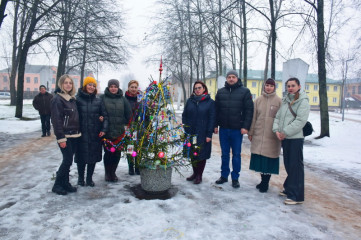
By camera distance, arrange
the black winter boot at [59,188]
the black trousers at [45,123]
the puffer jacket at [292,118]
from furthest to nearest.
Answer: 1. the black trousers at [45,123]
2. the black winter boot at [59,188]
3. the puffer jacket at [292,118]

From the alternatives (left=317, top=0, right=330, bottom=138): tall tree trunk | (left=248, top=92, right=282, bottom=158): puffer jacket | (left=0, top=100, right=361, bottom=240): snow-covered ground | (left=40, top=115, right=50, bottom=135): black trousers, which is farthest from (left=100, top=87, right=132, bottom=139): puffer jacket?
(left=317, top=0, right=330, bottom=138): tall tree trunk

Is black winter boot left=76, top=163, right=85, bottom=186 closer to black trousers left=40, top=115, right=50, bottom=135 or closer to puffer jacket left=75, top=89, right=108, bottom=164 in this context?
puffer jacket left=75, top=89, right=108, bottom=164

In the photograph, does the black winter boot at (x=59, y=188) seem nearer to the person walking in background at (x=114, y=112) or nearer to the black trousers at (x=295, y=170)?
the person walking in background at (x=114, y=112)

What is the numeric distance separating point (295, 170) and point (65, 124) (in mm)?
3427

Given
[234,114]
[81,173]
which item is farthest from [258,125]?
[81,173]

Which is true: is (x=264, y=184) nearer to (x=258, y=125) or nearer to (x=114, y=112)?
(x=258, y=125)

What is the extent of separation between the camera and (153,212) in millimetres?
3443

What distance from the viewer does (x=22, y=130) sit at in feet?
36.8

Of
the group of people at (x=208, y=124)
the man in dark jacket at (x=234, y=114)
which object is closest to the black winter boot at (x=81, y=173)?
the group of people at (x=208, y=124)

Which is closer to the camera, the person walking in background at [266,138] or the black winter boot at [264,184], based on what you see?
the person walking in background at [266,138]

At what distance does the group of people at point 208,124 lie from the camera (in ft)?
12.7

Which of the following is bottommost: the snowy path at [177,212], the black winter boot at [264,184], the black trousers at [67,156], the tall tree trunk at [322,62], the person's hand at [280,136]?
the snowy path at [177,212]

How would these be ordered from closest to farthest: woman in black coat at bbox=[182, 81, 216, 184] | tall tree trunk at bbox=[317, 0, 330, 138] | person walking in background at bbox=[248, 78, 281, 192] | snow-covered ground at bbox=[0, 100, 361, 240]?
snow-covered ground at bbox=[0, 100, 361, 240] → person walking in background at bbox=[248, 78, 281, 192] → woman in black coat at bbox=[182, 81, 216, 184] → tall tree trunk at bbox=[317, 0, 330, 138]

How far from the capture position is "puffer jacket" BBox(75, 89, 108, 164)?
4.20 m
